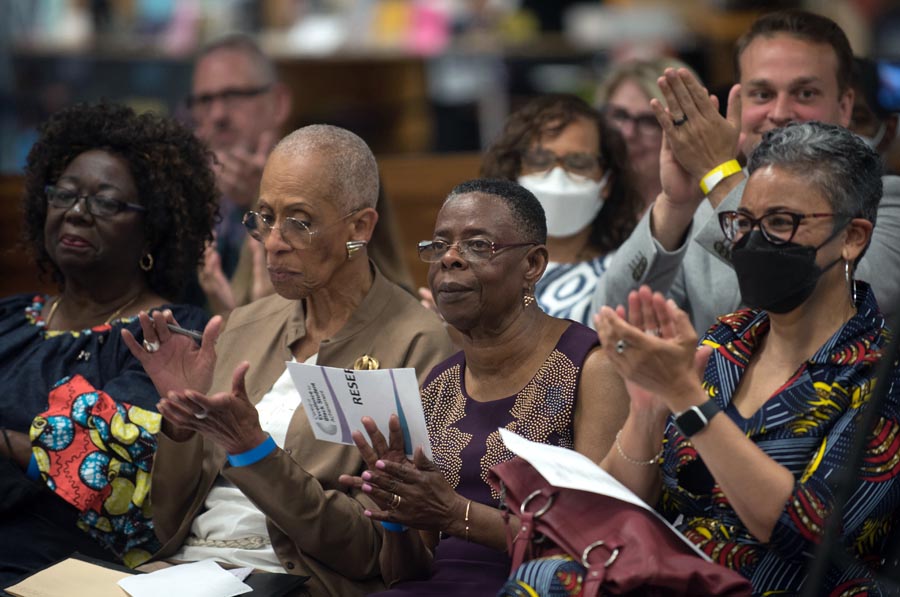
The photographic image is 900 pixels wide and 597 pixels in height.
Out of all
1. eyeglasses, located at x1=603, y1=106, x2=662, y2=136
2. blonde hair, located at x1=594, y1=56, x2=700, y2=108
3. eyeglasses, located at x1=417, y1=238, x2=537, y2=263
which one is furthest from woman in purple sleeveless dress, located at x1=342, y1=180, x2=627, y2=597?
blonde hair, located at x1=594, y1=56, x2=700, y2=108

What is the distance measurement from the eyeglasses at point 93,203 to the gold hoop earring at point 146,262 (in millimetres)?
156

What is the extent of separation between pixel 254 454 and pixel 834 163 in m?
1.36

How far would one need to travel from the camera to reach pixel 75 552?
3059 millimetres

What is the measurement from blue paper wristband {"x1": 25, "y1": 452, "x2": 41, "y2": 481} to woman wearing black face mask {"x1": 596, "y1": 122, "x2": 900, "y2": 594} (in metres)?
1.56

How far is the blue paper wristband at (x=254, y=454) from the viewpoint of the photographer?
2.67 metres

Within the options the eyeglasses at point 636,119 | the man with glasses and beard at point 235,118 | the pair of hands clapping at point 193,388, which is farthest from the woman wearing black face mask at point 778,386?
the man with glasses and beard at point 235,118

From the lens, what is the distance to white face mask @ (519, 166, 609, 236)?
3.75 metres

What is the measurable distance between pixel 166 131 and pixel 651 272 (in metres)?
1.47

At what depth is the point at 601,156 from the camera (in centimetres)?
387

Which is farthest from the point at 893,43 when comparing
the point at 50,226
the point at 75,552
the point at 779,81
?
the point at 75,552

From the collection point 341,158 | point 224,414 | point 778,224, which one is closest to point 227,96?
point 341,158

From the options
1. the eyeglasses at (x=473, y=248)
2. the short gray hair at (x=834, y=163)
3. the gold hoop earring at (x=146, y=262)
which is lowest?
the gold hoop earring at (x=146, y=262)

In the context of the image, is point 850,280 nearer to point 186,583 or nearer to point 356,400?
point 356,400

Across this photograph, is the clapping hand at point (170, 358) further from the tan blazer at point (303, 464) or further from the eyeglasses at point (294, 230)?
the eyeglasses at point (294, 230)
